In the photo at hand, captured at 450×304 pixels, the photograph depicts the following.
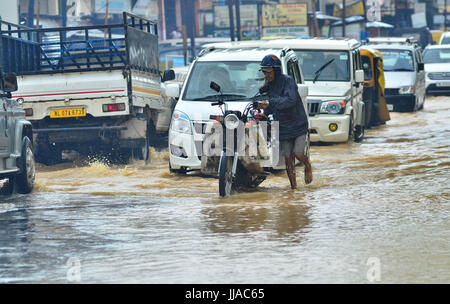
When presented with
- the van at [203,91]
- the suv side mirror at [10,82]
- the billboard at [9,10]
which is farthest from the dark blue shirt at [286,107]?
the billboard at [9,10]

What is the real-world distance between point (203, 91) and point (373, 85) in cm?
894

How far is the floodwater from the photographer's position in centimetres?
591

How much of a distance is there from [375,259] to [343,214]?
2.47m

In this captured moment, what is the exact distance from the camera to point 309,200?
987 centimetres

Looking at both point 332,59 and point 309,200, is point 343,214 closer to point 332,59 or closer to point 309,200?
point 309,200

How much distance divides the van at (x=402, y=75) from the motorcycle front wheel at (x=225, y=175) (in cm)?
1464

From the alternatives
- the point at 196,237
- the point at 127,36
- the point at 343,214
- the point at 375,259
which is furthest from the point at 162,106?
the point at 375,259

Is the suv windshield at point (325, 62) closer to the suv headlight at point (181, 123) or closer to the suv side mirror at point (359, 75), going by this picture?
the suv side mirror at point (359, 75)

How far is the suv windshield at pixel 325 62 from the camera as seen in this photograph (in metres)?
16.5

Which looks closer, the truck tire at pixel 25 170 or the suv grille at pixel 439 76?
the truck tire at pixel 25 170

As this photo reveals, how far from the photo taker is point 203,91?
39.3 ft

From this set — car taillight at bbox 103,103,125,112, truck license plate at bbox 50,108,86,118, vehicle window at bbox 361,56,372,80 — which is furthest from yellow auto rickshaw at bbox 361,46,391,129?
truck license plate at bbox 50,108,86,118

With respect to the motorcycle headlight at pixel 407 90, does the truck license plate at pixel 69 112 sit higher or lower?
higher
